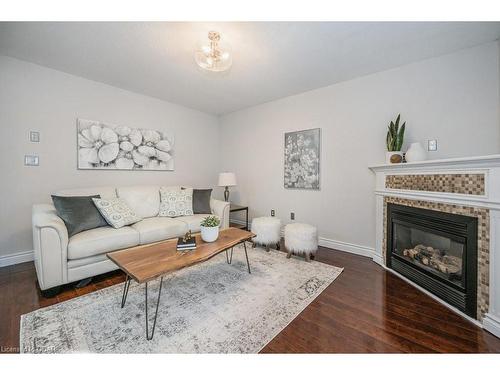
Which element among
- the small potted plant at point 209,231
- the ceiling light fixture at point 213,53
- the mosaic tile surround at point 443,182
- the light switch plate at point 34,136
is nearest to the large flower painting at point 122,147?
the light switch plate at point 34,136

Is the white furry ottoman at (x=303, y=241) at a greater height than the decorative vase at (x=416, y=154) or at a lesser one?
lesser

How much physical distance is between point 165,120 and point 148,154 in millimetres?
728

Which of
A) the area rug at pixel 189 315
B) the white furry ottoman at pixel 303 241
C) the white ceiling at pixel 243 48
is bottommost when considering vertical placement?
the area rug at pixel 189 315

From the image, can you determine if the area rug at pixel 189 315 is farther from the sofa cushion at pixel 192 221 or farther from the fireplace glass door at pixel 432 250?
the fireplace glass door at pixel 432 250

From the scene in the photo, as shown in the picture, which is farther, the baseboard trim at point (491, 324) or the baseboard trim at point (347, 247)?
the baseboard trim at point (347, 247)

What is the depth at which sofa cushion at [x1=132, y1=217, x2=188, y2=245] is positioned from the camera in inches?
92.7

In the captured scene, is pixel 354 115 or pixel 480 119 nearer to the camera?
pixel 480 119

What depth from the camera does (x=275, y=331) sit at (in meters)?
1.36

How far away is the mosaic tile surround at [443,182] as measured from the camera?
152cm

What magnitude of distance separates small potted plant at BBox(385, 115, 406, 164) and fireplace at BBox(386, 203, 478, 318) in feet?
1.75

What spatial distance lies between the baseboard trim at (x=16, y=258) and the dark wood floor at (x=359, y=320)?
24 centimetres
